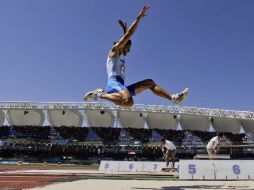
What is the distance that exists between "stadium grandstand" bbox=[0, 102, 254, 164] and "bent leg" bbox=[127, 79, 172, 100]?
38.4 m

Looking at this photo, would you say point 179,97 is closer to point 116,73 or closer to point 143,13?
→ point 116,73

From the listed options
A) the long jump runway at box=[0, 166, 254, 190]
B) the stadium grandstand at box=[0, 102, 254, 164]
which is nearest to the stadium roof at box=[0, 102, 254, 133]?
the stadium grandstand at box=[0, 102, 254, 164]

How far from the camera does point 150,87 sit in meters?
7.70

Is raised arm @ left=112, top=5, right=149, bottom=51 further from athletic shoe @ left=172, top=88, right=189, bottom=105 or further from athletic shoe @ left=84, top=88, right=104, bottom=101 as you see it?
athletic shoe @ left=172, top=88, right=189, bottom=105

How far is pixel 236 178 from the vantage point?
892 cm

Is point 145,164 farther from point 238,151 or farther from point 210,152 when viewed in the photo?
point 238,151

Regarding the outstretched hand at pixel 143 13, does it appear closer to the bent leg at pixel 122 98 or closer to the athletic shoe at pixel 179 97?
the bent leg at pixel 122 98

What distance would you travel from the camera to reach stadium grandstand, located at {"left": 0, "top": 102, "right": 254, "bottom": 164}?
164 feet

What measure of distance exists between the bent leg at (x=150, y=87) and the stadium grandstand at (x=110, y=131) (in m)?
38.4

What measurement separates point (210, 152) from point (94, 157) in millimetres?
36349

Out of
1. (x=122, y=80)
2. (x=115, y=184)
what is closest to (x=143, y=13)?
(x=122, y=80)

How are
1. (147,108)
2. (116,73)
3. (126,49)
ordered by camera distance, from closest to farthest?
(116,73), (126,49), (147,108)

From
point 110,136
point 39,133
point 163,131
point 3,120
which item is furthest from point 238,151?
point 3,120

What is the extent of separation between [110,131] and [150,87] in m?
52.7
